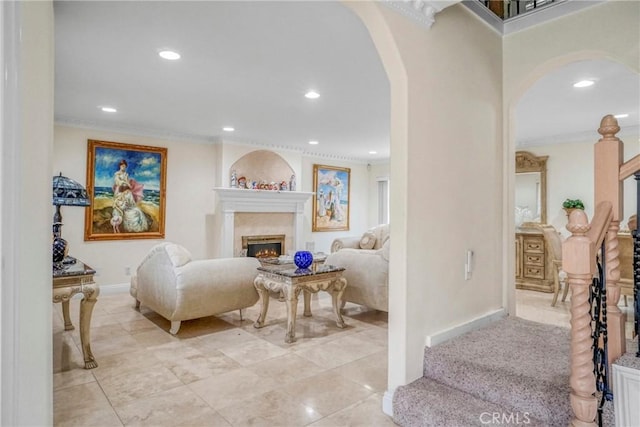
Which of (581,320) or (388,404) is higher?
(581,320)

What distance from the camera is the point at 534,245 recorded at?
6004 mm

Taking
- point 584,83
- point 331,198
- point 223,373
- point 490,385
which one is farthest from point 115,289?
point 584,83

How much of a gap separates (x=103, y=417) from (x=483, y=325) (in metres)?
2.53

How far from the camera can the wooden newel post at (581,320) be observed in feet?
4.67

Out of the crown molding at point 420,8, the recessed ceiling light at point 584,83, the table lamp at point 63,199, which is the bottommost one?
the table lamp at point 63,199

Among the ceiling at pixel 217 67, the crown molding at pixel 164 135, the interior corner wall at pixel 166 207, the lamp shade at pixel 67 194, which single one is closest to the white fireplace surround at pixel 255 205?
the interior corner wall at pixel 166 207

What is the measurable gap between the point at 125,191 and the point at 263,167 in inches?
94.1

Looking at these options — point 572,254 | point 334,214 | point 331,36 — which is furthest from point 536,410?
point 334,214

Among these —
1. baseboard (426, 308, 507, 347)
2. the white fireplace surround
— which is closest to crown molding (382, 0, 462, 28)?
baseboard (426, 308, 507, 347)

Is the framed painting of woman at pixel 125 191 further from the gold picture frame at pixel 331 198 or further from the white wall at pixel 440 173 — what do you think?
the white wall at pixel 440 173

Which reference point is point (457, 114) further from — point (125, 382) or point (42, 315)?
point (125, 382)

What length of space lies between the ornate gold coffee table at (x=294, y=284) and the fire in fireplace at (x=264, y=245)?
8.88 feet

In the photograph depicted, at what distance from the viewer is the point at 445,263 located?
232 cm

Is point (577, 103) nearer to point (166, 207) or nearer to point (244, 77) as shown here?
point (244, 77)
